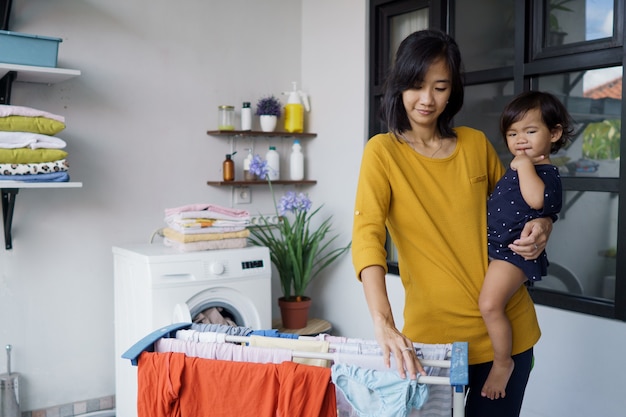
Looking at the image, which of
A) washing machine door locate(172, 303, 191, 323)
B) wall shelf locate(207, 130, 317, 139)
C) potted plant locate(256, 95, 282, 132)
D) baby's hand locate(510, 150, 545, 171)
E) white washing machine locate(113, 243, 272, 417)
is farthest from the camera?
potted plant locate(256, 95, 282, 132)

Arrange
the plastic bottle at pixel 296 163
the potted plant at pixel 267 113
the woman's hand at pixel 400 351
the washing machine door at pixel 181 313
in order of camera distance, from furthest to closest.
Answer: the plastic bottle at pixel 296 163, the potted plant at pixel 267 113, the washing machine door at pixel 181 313, the woman's hand at pixel 400 351

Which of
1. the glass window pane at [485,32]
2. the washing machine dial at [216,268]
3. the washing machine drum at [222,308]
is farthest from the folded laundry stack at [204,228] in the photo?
the glass window pane at [485,32]

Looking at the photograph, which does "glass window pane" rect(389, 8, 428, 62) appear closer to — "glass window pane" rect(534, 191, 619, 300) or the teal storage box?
"glass window pane" rect(534, 191, 619, 300)

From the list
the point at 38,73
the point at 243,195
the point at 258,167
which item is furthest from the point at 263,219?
the point at 38,73

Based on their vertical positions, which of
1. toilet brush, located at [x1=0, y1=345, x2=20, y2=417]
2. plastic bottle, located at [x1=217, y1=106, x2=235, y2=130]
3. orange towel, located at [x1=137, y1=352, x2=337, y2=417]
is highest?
plastic bottle, located at [x1=217, y1=106, x2=235, y2=130]

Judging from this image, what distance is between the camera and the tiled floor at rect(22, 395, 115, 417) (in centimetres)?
319

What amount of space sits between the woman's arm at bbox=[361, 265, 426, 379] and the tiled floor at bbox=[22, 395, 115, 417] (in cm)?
245

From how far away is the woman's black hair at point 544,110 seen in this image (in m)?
1.63

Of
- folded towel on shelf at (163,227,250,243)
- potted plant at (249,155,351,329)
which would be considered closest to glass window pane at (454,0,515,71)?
potted plant at (249,155,351,329)

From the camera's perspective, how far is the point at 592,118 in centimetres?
269

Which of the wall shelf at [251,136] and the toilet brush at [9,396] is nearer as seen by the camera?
the toilet brush at [9,396]

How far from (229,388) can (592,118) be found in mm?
1956

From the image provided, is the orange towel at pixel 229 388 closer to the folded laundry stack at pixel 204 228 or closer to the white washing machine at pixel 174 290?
the white washing machine at pixel 174 290

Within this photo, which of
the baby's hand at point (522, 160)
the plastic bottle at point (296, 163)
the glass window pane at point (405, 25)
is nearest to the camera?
the baby's hand at point (522, 160)
